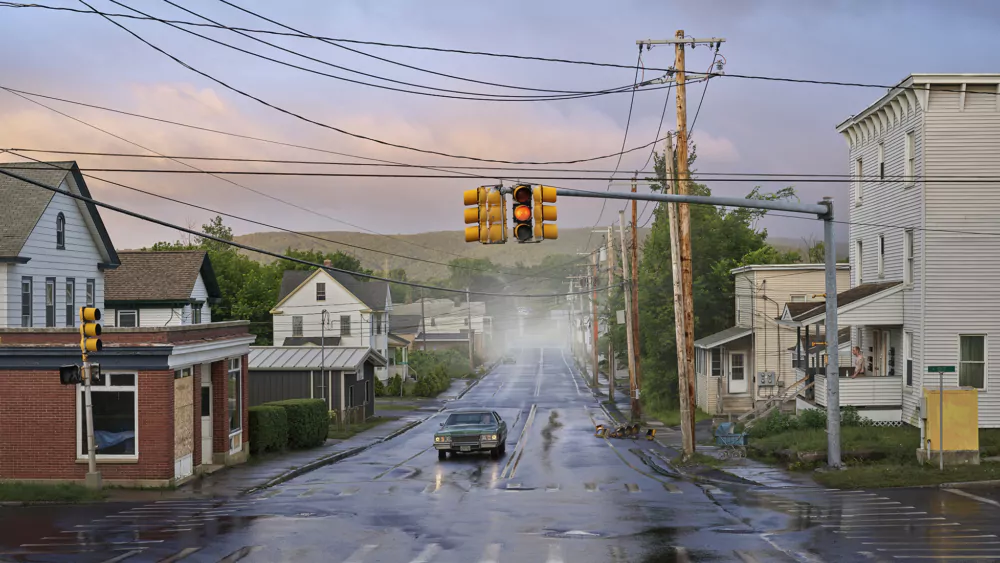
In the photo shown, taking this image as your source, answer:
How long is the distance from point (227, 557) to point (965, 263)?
25287mm

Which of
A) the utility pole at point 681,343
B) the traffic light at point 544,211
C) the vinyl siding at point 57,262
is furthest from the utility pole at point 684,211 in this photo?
the vinyl siding at point 57,262

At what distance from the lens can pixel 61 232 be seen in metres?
39.8

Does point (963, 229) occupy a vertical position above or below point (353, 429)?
above

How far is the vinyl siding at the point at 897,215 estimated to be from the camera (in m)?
31.8

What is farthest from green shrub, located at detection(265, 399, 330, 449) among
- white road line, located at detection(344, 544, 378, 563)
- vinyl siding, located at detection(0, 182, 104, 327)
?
white road line, located at detection(344, 544, 378, 563)

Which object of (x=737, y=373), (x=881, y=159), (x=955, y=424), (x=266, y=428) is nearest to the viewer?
(x=955, y=424)

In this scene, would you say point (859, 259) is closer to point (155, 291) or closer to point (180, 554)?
point (180, 554)

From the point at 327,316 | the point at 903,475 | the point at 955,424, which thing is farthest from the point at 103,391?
the point at 327,316

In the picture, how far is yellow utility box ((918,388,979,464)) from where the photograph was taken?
24562 millimetres

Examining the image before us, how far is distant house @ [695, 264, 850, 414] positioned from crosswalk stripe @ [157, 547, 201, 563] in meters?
36.0

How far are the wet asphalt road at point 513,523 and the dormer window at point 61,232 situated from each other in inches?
686

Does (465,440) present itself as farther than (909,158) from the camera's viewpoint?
Yes

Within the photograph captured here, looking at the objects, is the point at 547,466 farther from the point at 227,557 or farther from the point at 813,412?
the point at 227,557

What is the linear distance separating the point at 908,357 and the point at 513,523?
19.5 metres
